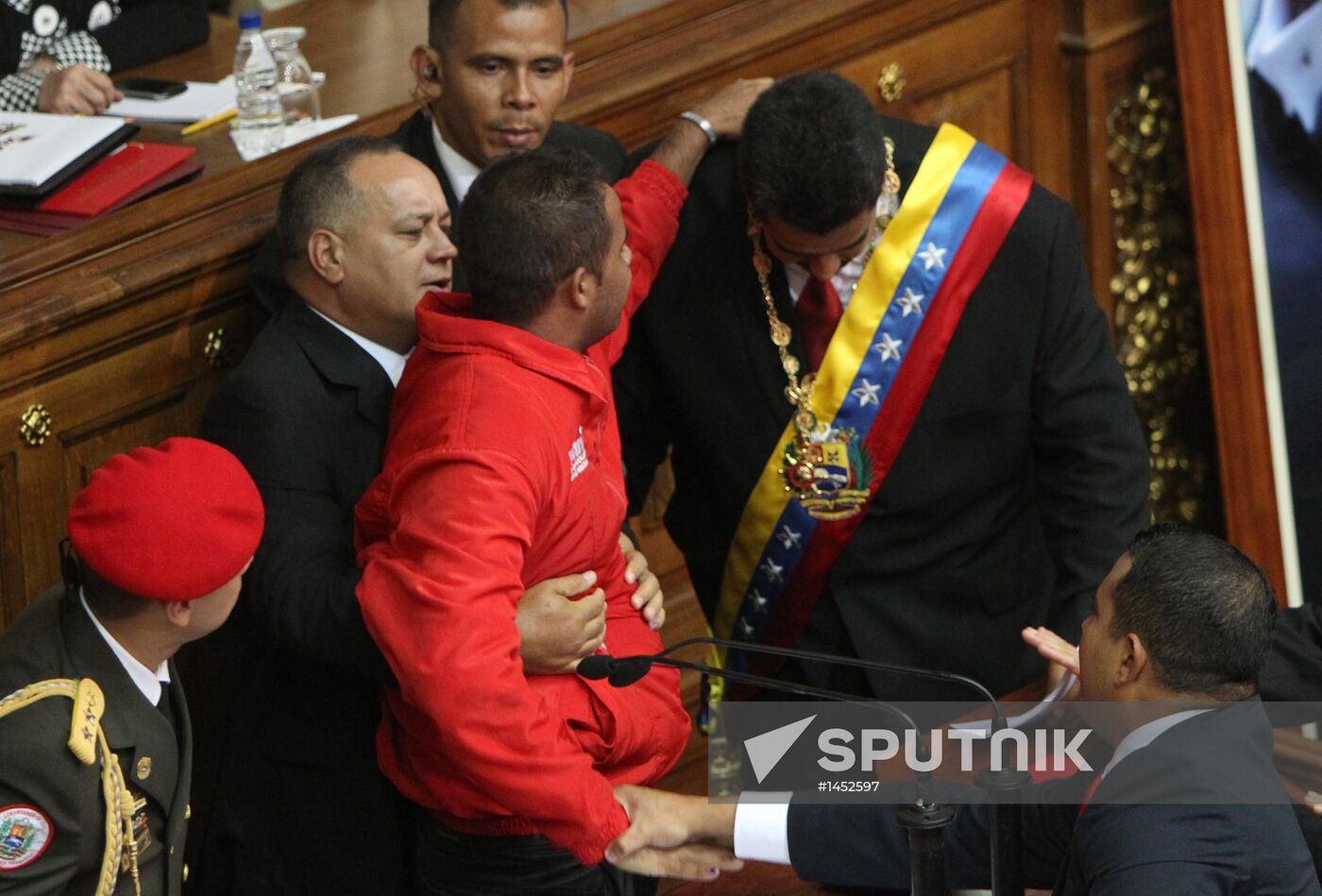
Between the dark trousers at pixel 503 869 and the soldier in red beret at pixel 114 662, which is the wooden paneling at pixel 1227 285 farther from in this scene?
the soldier in red beret at pixel 114 662

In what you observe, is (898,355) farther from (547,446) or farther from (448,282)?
(547,446)

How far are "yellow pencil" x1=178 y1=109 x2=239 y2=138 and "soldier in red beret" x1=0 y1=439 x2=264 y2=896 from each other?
104 cm

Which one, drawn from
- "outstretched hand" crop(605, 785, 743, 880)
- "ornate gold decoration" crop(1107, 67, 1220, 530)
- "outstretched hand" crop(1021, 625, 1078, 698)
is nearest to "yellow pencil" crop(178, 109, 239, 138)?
"outstretched hand" crop(605, 785, 743, 880)

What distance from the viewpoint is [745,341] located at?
2730mm

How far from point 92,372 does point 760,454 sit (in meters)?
0.94

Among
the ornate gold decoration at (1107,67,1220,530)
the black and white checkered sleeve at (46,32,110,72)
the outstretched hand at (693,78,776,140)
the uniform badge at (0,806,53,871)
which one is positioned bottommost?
the ornate gold decoration at (1107,67,1220,530)

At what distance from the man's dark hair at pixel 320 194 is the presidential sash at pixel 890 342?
0.77 m

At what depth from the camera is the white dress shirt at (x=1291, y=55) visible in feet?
11.8

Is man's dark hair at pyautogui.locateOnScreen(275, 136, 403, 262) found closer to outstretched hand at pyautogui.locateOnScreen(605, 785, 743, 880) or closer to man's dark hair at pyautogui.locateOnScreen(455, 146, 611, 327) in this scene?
Answer: man's dark hair at pyautogui.locateOnScreen(455, 146, 611, 327)

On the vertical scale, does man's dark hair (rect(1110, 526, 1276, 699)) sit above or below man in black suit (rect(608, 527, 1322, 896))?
above

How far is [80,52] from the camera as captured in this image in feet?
11.6

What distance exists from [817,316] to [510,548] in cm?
98

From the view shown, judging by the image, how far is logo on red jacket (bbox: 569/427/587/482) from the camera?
208cm

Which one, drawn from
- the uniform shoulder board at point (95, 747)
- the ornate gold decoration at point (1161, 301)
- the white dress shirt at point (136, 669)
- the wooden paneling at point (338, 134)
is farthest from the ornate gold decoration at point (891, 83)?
the uniform shoulder board at point (95, 747)
